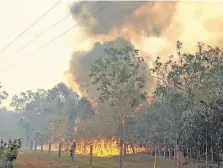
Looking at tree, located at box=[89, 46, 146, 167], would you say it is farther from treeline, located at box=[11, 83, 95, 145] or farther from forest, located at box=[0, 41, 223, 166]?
treeline, located at box=[11, 83, 95, 145]

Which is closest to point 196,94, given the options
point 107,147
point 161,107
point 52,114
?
point 161,107

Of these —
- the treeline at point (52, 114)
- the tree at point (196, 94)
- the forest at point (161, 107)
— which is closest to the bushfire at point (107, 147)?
the forest at point (161, 107)

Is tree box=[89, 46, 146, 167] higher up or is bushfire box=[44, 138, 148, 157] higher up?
tree box=[89, 46, 146, 167]

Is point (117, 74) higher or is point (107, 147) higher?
point (117, 74)

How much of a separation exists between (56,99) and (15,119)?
44386mm

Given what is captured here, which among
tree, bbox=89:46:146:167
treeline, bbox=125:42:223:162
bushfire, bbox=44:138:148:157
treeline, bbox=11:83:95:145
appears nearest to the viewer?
treeline, bbox=125:42:223:162

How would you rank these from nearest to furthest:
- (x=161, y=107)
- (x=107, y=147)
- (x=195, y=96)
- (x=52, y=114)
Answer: (x=195, y=96), (x=161, y=107), (x=107, y=147), (x=52, y=114)

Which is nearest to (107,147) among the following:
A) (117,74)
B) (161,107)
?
(161,107)

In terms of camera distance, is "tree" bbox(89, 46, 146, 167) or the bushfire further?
the bushfire

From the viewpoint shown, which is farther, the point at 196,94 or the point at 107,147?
the point at 107,147

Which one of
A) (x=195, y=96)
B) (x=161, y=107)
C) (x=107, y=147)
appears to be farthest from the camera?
(x=107, y=147)

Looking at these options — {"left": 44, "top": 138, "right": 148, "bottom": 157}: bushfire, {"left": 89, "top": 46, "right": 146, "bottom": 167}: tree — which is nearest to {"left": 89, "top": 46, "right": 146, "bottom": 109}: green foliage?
{"left": 89, "top": 46, "right": 146, "bottom": 167}: tree

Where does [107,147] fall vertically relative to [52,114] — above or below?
below

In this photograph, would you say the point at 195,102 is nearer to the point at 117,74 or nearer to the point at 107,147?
the point at 117,74
